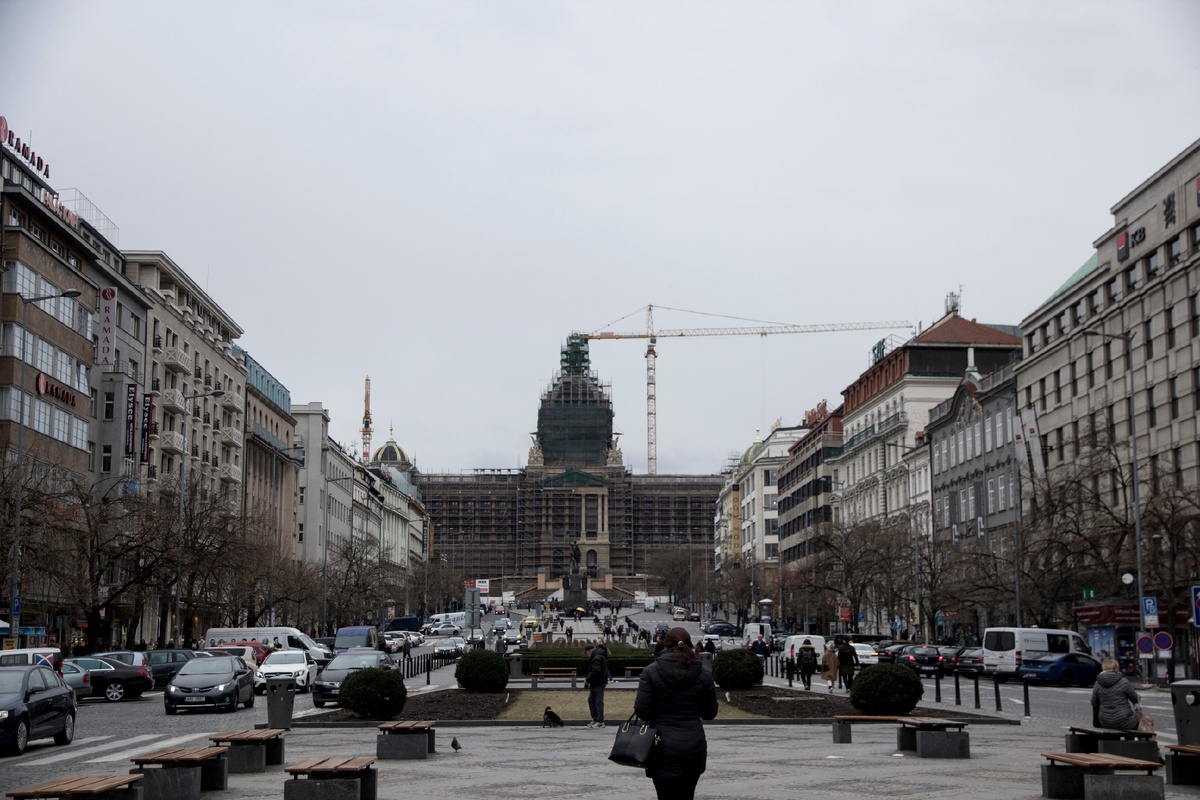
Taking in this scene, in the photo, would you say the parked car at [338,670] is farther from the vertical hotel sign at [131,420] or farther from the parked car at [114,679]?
the vertical hotel sign at [131,420]

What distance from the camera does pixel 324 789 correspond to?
50.3 feet

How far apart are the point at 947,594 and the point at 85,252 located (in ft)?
149

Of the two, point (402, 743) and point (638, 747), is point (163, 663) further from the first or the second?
point (638, 747)

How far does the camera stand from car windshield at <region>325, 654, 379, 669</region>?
41.3m

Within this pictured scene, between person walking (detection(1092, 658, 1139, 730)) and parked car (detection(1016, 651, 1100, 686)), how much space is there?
34.1 meters

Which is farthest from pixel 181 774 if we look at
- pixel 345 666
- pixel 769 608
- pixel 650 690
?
pixel 769 608

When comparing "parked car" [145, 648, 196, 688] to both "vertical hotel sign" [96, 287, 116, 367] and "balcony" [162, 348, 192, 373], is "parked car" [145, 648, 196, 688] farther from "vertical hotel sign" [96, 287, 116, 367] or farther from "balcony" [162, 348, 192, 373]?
"balcony" [162, 348, 192, 373]

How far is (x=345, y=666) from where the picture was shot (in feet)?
136

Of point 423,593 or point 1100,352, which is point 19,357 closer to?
point 1100,352

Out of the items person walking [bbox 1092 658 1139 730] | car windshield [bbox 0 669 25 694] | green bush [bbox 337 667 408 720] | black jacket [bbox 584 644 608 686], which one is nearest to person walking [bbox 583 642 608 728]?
black jacket [bbox 584 644 608 686]

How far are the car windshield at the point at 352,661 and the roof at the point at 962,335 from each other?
68.2 meters

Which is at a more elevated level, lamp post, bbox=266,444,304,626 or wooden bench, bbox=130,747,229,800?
lamp post, bbox=266,444,304,626

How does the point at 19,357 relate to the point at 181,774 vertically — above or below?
above

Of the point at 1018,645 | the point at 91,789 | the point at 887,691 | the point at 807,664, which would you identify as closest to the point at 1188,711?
the point at 887,691
